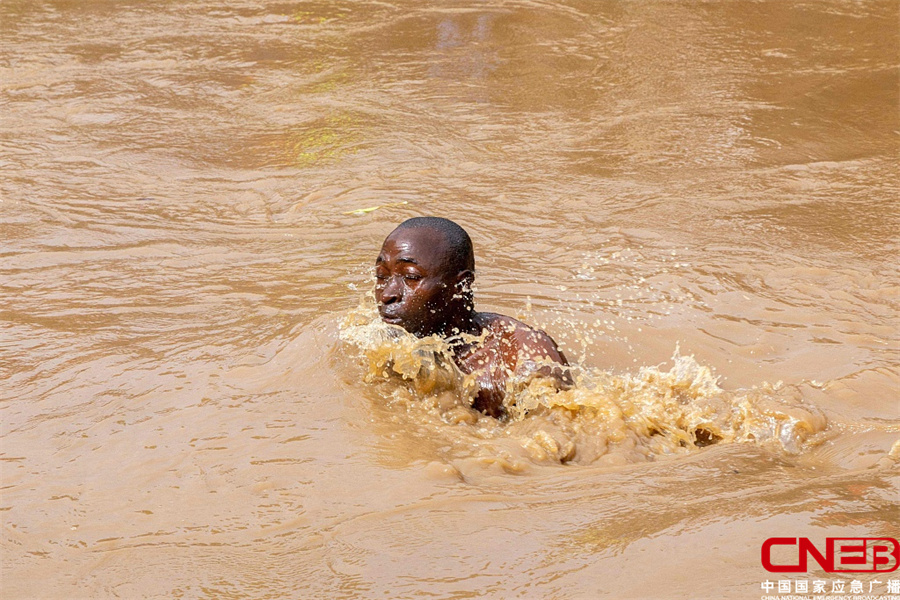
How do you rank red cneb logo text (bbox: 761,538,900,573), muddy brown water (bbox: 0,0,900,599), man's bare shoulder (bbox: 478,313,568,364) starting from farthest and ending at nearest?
man's bare shoulder (bbox: 478,313,568,364), muddy brown water (bbox: 0,0,900,599), red cneb logo text (bbox: 761,538,900,573)

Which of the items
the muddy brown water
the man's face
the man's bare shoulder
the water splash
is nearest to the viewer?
the muddy brown water

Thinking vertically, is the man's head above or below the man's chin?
above

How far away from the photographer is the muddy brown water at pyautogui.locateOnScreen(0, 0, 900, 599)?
267 cm

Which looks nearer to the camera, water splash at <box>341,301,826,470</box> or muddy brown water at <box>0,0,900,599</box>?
muddy brown water at <box>0,0,900,599</box>

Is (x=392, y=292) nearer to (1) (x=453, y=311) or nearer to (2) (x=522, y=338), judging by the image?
(1) (x=453, y=311)

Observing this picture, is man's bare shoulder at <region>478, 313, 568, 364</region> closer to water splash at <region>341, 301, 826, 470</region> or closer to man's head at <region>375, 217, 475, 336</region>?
water splash at <region>341, 301, 826, 470</region>

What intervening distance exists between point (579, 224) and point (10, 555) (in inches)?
151

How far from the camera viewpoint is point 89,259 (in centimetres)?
514

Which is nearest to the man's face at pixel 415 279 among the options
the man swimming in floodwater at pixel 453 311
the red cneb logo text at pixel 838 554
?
the man swimming in floodwater at pixel 453 311

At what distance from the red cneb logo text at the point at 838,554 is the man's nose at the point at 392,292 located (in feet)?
5.44

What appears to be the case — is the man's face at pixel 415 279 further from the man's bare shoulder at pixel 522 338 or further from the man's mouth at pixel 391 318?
the man's bare shoulder at pixel 522 338

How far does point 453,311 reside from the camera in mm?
3795

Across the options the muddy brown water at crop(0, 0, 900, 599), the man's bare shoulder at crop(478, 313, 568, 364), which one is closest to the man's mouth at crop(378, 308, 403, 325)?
the muddy brown water at crop(0, 0, 900, 599)

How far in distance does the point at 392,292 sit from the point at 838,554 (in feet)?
6.01
